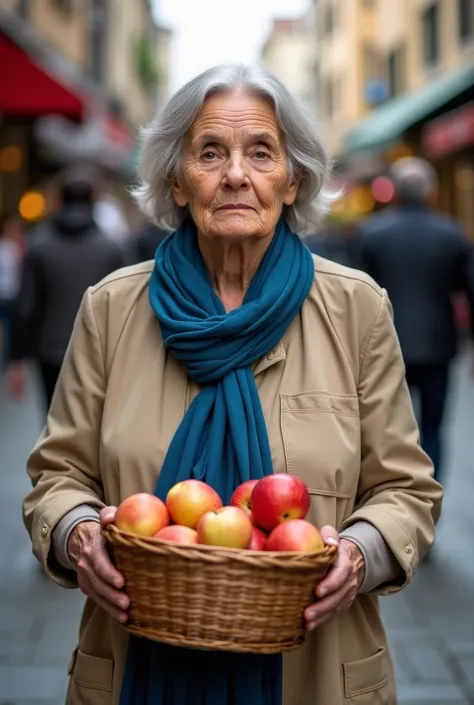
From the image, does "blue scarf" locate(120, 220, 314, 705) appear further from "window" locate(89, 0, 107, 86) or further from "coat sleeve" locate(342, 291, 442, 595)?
"window" locate(89, 0, 107, 86)

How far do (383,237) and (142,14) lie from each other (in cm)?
4879

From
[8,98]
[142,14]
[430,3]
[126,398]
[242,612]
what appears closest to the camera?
[242,612]

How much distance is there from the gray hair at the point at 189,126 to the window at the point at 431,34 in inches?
959

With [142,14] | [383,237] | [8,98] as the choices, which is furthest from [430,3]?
[142,14]

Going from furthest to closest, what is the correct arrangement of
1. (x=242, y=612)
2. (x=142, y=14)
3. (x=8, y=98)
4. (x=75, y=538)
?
(x=142, y=14), (x=8, y=98), (x=75, y=538), (x=242, y=612)

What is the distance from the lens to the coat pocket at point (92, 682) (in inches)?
95.2

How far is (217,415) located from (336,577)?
483 mm

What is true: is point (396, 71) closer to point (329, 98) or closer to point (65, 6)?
point (65, 6)

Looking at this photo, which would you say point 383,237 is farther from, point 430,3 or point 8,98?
point 430,3

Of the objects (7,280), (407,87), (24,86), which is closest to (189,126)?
(24,86)

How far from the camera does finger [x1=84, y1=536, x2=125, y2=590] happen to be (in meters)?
2.08

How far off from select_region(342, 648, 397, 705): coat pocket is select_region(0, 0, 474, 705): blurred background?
116 centimetres

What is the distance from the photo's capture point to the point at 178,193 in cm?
267

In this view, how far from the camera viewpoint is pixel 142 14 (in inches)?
2058
